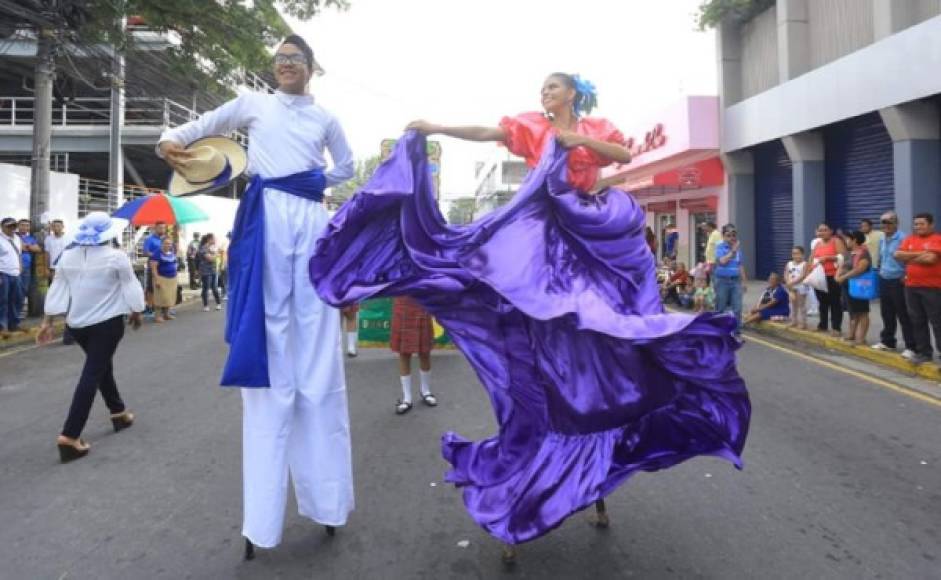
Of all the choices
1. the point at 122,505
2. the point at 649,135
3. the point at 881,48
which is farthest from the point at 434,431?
the point at 649,135

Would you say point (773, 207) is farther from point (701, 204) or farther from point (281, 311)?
point (281, 311)

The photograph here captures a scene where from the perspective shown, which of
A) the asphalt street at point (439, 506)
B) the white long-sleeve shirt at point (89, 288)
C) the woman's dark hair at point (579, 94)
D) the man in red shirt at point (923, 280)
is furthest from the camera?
the man in red shirt at point (923, 280)

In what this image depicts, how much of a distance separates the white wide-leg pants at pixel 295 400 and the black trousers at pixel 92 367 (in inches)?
92.3

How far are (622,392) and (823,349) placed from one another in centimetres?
785

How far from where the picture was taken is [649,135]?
874 inches

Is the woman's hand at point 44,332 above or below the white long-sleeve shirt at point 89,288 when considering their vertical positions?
below

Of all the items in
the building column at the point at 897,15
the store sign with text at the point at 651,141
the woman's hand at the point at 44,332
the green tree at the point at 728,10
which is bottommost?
the woman's hand at the point at 44,332

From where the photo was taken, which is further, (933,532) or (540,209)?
(933,532)

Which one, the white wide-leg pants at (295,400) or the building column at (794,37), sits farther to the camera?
the building column at (794,37)

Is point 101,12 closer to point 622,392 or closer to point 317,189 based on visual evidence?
point 317,189

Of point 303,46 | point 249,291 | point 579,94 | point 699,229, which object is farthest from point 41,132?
point 699,229

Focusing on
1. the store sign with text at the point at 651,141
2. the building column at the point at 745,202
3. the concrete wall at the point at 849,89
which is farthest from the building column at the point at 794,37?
the store sign with text at the point at 651,141

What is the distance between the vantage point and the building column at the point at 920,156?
472 inches

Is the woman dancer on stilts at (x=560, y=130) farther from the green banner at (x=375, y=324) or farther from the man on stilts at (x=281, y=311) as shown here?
the green banner at (x=375, y=324)
